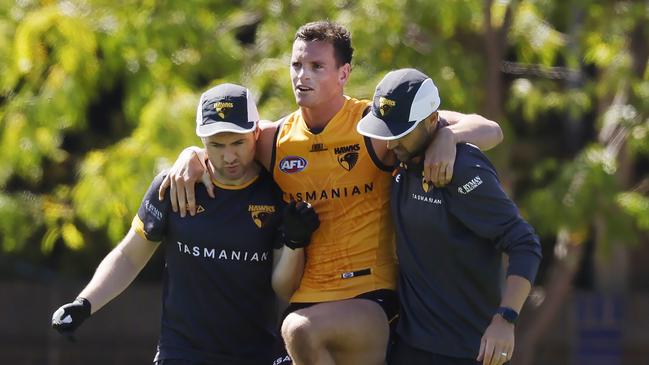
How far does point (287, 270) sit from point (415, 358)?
678 millimetres

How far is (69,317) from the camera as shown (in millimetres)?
5586

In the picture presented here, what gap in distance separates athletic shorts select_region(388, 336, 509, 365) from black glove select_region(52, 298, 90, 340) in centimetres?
134

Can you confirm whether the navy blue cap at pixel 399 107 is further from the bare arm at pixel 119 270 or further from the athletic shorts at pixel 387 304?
the bare arm at pixel 119 270

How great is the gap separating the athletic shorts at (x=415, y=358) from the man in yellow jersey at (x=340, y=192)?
63mm

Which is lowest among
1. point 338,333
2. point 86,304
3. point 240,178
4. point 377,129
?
point 338,333

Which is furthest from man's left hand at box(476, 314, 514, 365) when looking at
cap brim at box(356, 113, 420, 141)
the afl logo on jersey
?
the afl logo on jersey

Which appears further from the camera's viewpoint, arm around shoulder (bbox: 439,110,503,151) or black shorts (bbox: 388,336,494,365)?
arm around shoulder (bbox: 439,110,503,151)

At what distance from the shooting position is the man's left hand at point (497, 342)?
489 cm

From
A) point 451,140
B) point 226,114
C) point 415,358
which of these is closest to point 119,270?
point 226,114

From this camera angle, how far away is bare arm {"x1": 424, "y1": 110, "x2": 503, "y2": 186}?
516 cm

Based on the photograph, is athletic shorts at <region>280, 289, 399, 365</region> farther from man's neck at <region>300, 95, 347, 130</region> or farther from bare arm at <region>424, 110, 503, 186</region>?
man's neck at <region>300, 95, 347, 130</region>

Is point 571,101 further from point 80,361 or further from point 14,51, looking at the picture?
point 80,361

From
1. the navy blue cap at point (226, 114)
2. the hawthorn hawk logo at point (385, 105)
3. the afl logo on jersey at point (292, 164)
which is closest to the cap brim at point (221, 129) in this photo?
the navy blue cap at point (226, 114)

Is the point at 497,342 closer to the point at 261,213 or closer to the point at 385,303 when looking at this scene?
the point at 385,303
